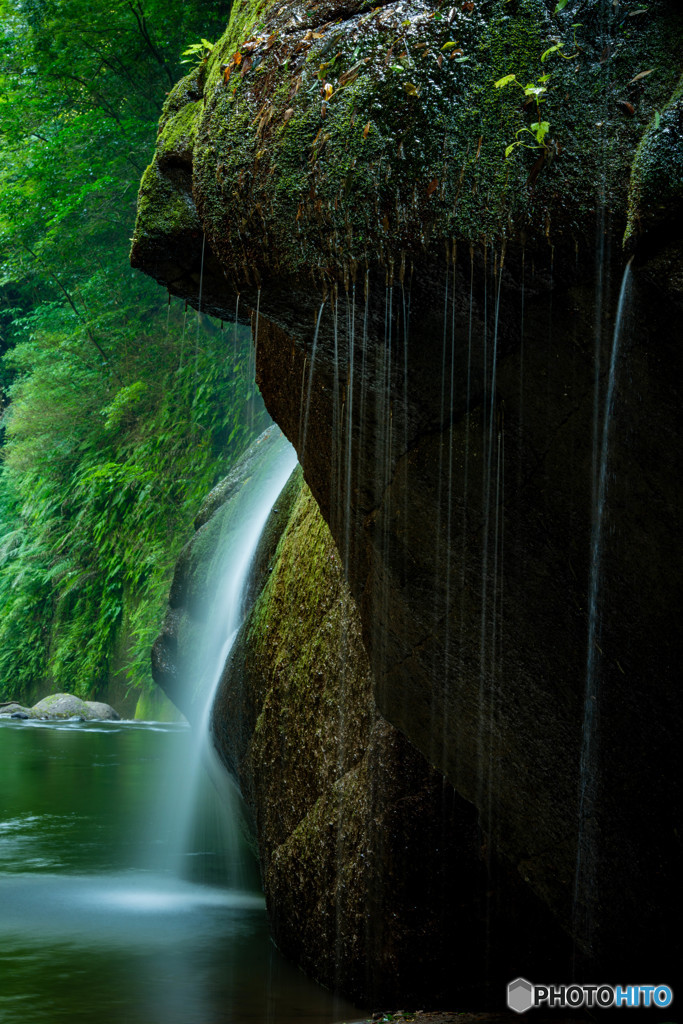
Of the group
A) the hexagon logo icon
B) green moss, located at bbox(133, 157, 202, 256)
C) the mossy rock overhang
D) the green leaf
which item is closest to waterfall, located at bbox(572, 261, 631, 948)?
the mossy rock overhang

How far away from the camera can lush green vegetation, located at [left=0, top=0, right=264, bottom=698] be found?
16.3 meters

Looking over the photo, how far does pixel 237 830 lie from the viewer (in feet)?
25.7

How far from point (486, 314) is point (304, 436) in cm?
120

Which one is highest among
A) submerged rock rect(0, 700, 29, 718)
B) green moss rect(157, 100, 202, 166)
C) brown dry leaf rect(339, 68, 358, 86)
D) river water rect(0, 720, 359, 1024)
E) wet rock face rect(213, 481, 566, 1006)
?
green moss rect(157, 100, 202, 166)

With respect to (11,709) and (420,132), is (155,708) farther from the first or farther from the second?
(420,132)

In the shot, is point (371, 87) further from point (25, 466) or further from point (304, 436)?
point (25, 466)

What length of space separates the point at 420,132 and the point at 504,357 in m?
0.84

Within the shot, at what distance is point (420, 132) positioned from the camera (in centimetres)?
307

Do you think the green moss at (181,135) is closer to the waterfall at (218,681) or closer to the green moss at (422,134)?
the green moss at (422,134)

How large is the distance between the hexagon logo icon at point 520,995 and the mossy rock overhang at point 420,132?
3.16m

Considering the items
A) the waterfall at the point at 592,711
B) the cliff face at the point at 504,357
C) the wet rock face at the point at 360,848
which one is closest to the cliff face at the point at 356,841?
the wet rock face at the point at 360,848

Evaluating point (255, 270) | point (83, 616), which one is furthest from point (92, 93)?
point (255, 270)

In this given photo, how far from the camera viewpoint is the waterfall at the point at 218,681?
25.0 ft

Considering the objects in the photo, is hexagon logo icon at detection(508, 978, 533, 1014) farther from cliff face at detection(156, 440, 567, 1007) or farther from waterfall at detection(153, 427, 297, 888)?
waterfall at detection(153, 427, 297, 888)
